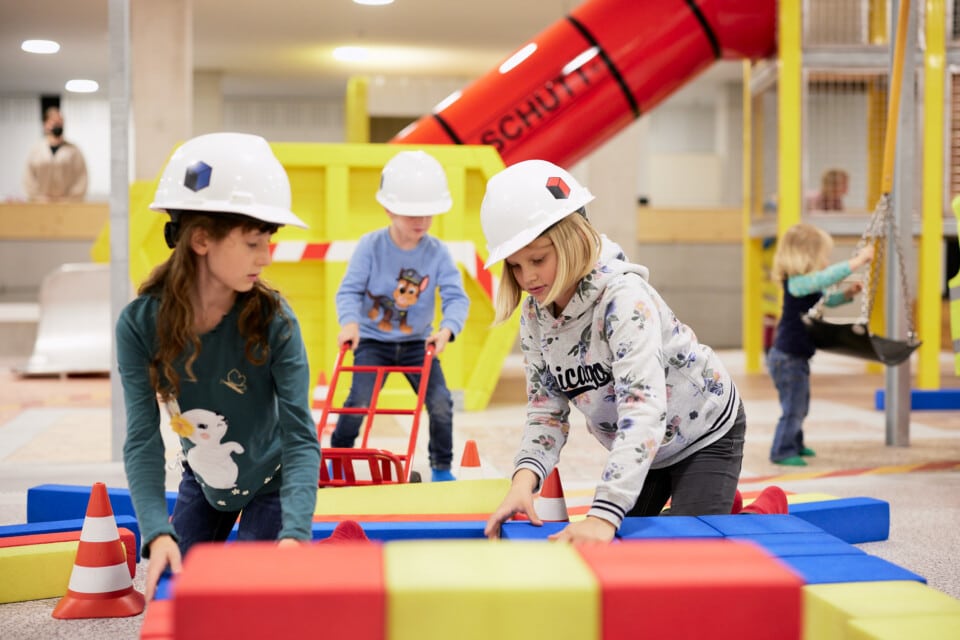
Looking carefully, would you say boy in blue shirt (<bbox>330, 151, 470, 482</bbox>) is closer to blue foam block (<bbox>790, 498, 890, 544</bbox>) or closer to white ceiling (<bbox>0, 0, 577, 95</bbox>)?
blue foam block (<bbox>790, 498, 890, 544</bbox>)

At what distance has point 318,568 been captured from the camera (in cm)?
157

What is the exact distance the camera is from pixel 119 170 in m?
4.98

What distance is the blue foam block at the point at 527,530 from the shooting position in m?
2.41

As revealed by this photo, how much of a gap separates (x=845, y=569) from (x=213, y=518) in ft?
4.72

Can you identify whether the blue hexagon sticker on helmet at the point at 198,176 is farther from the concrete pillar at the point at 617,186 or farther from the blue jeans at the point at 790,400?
the concrete pillar at the point at 617,186

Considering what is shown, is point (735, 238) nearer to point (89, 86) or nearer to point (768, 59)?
point (768, 59)

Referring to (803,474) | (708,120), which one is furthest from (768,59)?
(708,120)

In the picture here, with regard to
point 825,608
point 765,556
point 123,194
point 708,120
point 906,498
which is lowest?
point 906,498

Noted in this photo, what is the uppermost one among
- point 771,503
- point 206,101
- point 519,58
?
point 206,101

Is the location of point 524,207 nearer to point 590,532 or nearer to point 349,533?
Answer: point 590,532

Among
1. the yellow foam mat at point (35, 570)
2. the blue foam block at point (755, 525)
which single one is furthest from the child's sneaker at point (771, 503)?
the yellow foam mat at point (35, 570)

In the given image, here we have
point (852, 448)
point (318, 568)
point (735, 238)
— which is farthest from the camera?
point (735, 238)

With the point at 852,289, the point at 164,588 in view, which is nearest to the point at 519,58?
the point at 852,289

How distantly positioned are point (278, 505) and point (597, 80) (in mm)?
6085
